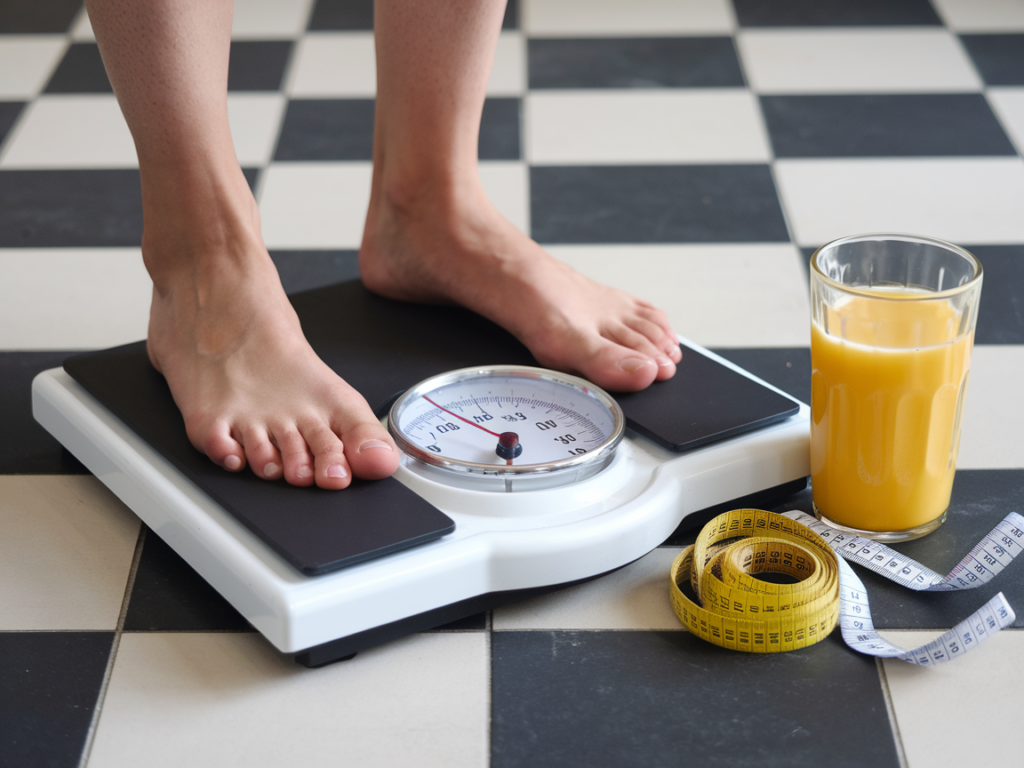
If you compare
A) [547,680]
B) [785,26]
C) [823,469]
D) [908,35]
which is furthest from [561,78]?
[547,680]

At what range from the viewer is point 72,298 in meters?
1.35

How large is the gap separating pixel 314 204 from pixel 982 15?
1.39 meters

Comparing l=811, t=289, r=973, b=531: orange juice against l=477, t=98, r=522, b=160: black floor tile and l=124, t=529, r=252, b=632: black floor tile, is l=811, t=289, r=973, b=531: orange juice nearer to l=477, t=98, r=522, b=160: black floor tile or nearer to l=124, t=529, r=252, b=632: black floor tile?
l=124, t=529, r=252, b=632: black floor tile

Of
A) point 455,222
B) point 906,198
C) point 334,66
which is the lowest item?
point 906,198

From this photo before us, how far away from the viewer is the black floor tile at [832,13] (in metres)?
2.22

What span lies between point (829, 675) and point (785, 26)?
1.69m

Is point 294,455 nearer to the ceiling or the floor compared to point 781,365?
nearer to the ceiling

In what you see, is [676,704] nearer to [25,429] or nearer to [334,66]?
[25,429]

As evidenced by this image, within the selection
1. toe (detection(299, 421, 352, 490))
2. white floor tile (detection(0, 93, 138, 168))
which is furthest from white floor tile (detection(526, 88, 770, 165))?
toe (detection(299, 421, 352, 490))

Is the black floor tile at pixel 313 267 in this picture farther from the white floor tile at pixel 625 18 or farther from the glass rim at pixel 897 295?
the white floor tile at pixel 625 18

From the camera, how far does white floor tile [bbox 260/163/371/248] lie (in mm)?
1503

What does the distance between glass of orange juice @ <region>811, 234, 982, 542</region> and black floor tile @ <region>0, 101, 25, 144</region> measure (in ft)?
4.49

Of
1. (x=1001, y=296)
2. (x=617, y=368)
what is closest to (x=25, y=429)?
(x=617, y=368)

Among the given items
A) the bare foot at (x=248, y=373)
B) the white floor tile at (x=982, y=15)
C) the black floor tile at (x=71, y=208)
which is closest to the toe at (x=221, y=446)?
the bare foot at (x=248, y=373)
